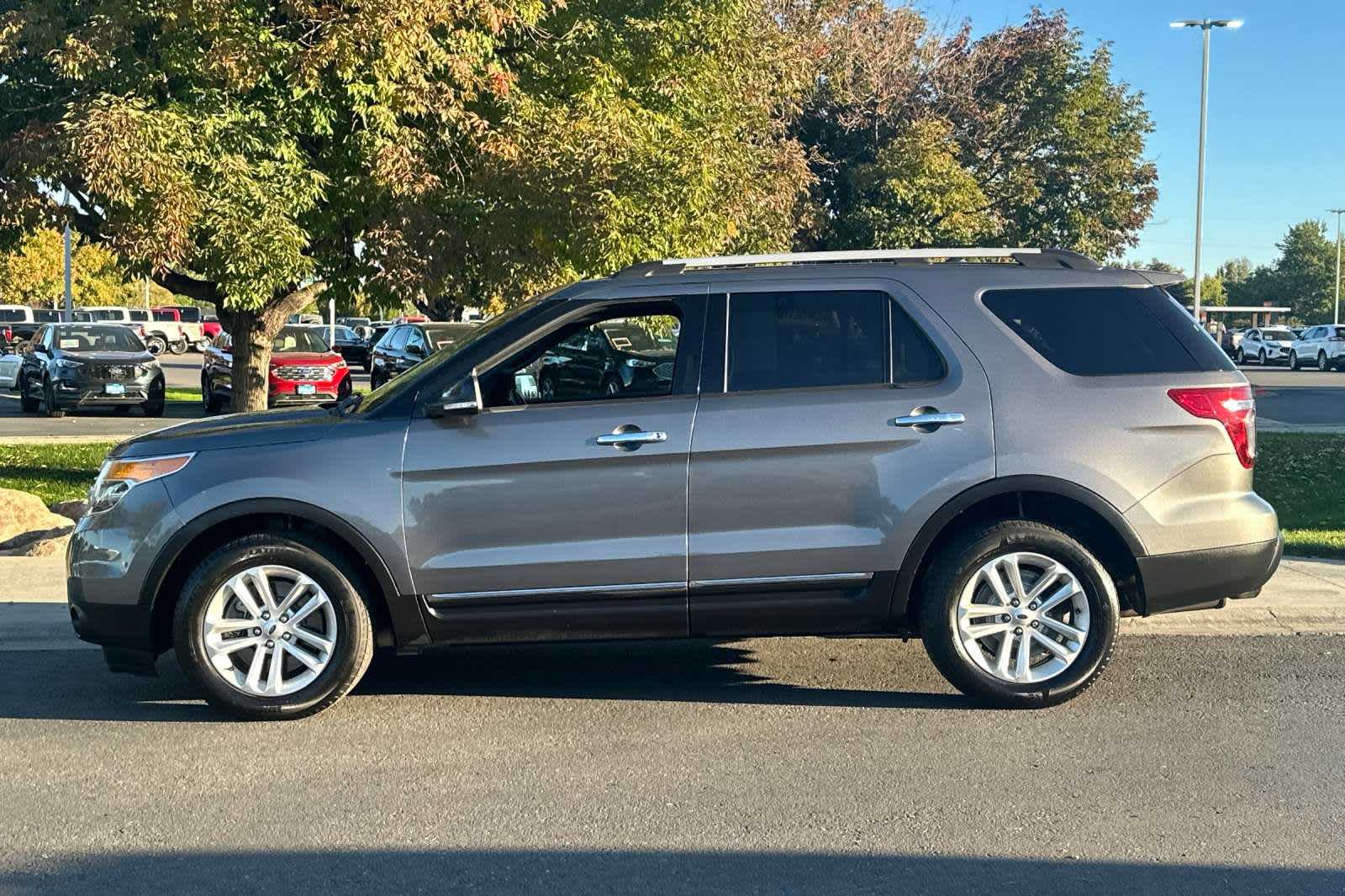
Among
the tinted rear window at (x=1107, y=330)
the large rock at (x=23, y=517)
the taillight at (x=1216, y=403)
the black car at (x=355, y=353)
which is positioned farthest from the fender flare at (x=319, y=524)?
the black car at (x=355, y=353)

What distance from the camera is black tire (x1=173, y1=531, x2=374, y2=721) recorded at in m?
6.02

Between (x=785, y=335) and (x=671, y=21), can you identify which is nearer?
(x=785, y=335)

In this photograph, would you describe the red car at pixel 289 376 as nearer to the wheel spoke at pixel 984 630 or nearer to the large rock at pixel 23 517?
the large rock at pixel 23 517

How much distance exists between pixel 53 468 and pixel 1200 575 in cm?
A: 1295

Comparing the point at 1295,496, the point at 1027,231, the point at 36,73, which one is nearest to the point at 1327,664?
the point at 1295,496

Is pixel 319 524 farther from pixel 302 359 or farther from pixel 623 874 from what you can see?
pixel 302 359

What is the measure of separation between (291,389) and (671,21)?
47.0 ft

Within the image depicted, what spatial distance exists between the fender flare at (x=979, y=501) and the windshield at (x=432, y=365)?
1.91 metres

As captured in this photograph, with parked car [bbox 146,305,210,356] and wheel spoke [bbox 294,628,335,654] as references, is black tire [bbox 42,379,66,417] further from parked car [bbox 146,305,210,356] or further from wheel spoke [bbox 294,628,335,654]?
parked car [bbox 146,305,210,356]

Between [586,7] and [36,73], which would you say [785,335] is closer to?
[586,7]

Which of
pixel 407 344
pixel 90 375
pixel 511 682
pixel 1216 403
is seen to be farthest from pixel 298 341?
pixel 1216 403

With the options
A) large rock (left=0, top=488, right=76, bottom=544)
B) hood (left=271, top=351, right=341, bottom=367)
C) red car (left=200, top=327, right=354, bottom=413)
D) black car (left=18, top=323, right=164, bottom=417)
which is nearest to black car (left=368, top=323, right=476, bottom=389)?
red car (left=200, top=327, right=354, bottom=413)

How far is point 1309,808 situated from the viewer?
194 inches

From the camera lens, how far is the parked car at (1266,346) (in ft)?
181
